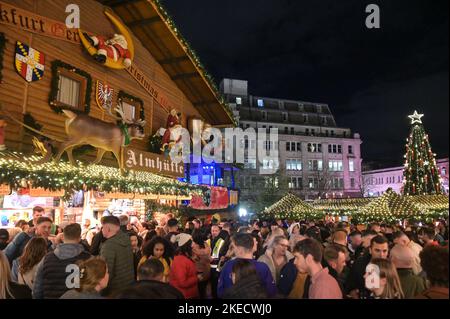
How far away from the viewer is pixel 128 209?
55.0 ft

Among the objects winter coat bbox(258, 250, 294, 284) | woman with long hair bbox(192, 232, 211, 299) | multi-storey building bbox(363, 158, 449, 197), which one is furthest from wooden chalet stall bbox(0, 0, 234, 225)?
multi-storey building bbox(363, 158, 449, 197)

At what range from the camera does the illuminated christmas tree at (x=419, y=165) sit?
28.2 meters

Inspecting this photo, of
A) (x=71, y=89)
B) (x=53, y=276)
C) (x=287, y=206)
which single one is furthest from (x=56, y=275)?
(x=287, y=206)

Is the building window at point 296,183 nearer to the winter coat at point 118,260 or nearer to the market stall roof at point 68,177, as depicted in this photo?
the market stall roof at point 68,177

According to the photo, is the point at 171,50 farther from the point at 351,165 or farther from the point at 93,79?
the point at 351,165

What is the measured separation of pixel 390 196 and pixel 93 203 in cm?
1294

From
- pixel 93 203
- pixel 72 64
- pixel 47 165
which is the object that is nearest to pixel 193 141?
pixel 93 203

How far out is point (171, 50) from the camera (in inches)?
659

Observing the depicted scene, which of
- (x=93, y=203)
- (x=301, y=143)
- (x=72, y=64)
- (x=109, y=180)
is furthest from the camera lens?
(x=301, y=143)

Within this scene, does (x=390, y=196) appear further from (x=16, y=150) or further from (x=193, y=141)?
(x=16, y=150)

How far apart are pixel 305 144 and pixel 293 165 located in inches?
181

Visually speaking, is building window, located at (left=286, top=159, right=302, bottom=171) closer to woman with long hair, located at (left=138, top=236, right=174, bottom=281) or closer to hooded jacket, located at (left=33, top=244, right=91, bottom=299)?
woman with long hair, located at (left=138, top=236, right=174, bottom=281)
